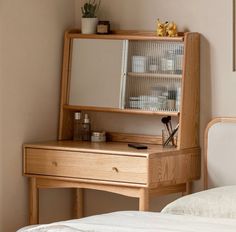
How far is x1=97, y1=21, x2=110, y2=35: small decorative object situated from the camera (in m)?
5.18

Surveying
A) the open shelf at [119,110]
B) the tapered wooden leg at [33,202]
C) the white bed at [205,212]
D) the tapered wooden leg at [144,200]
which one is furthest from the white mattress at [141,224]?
the tapered wooden leg at [33,202]

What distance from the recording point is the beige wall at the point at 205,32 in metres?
4.86

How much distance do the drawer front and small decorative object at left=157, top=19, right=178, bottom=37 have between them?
2.54 ft

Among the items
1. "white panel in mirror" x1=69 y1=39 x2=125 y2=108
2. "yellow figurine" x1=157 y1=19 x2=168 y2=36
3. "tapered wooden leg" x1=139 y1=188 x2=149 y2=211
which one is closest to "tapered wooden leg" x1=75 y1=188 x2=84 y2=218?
"white panel in mirror" x1=69 y1=39 x2=125 y2=108

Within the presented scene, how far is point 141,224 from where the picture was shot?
11.6ft

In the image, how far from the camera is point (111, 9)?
529 centimetres

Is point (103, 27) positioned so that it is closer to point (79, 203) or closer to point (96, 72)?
point (96, 72)

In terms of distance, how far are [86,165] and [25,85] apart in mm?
636

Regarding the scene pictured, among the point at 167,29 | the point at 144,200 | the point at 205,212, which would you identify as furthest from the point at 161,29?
the point at 205,212

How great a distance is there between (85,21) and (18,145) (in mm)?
885

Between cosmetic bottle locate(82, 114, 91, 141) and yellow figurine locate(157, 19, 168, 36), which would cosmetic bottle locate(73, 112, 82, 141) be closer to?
cosmetic bottle locate(82, 114, 91, 141)

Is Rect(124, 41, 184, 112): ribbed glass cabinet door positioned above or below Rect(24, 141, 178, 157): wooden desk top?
above

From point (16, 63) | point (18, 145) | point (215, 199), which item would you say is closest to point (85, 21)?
point (16, 63)

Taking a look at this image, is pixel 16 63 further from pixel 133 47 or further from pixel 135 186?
pixel 135 186
